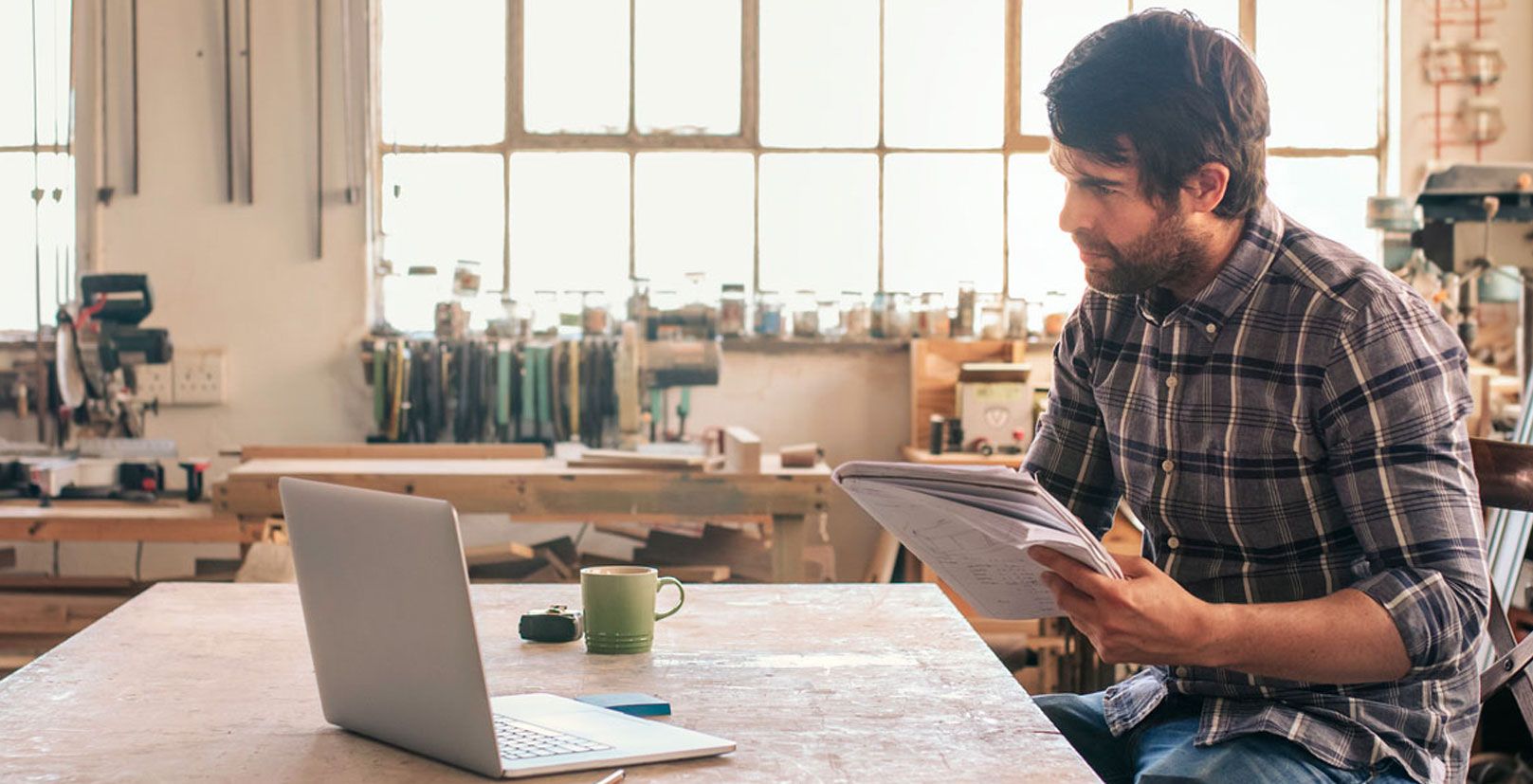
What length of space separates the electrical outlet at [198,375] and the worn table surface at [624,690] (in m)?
3.20

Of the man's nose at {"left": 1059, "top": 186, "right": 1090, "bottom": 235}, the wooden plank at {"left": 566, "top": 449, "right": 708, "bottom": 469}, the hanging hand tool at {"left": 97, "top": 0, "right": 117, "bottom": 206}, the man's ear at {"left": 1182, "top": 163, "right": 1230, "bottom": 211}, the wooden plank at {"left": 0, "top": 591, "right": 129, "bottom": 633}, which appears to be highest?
the hanging hand tool at {"left": 97, "top": 0, "right": 117, "bottom": 206}

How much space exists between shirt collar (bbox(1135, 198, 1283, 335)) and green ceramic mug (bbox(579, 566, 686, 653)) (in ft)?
2.31

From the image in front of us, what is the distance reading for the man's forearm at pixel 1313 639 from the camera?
1.41 m

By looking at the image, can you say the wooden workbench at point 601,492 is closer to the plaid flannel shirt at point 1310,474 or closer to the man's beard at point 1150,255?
the plaid flannel shirt at point 1310,474

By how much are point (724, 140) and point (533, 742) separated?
410 cm

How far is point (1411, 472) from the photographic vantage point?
143 cm

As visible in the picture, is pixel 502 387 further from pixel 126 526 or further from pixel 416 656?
pixel 416 656

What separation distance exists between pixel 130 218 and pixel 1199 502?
14.2ft

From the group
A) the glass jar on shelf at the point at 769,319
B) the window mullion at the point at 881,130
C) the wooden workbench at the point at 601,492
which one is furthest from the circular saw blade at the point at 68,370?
the window mullion at the point at 881,130

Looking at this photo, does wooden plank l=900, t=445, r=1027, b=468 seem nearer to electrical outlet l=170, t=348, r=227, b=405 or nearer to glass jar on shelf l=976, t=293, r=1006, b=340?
glass jar on shelf l=976, t=293, r=1006, b=340

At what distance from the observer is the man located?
1417mm

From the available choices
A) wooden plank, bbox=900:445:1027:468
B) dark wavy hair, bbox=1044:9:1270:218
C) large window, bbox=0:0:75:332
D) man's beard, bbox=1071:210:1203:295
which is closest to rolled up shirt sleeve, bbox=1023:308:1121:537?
man's beard, bbox=1071:210:1203:295

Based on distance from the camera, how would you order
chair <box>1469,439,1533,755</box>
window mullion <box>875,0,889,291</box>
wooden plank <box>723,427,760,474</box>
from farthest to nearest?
window mullion <box>875,0,889,291</box> < wooden plank <box>723,427,760,474</box> < chair <box>1469,439,1533,755</box>

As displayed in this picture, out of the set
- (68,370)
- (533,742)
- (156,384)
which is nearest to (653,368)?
(68,370)
